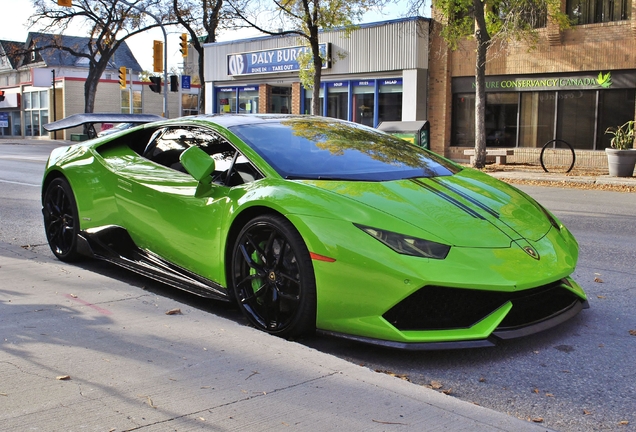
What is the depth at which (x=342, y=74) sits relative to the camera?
29.5m

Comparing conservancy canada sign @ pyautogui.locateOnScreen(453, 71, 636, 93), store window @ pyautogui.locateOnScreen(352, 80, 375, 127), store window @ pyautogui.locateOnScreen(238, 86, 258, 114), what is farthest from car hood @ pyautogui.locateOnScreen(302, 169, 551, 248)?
store window @ pyautogui.locateOnScreen(238, 86, 258, 114)

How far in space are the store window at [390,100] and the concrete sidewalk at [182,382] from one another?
2406cm

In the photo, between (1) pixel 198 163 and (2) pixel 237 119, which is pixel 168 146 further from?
(1) pixel 198 163

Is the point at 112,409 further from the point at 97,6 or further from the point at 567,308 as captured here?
the point at 97,6

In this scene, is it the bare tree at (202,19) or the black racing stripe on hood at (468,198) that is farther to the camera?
the bare tree at (202,19)

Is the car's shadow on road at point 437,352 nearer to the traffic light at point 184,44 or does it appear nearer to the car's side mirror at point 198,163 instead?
the car's side mirror at point 198,163

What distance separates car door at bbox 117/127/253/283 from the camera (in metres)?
4.61

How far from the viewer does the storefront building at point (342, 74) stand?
26.7 meters

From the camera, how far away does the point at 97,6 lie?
151ft

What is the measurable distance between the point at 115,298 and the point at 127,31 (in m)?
45.9

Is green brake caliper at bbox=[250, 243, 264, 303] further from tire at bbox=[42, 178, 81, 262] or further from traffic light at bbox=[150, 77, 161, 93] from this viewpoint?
traffic light at bbox=[150, 77, 161, 93]

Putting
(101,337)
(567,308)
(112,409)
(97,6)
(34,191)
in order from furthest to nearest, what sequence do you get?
(97,6), (34,191), (567,308), (101,337), (112,409)

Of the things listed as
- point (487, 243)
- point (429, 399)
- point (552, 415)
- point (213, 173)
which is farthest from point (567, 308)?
point (213, 173)

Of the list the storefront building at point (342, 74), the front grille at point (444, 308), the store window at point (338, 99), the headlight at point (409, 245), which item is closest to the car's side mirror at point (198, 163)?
the headlight at point (409, 245)
